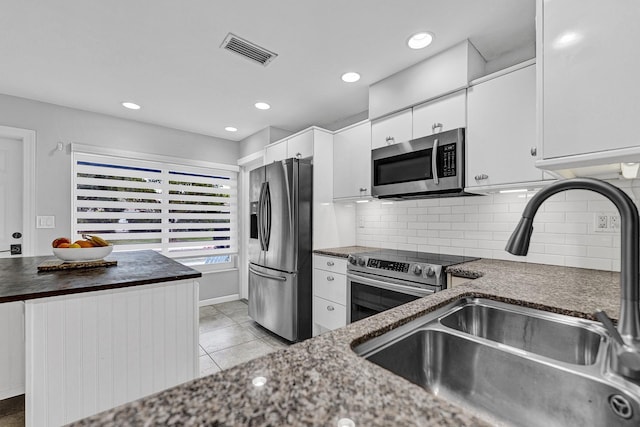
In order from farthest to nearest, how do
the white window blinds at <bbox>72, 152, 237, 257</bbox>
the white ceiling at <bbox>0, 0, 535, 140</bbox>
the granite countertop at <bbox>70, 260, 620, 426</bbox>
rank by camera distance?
the white window blinds at <bbox>72, 152, 237, 257</bbox> < the white ceiling at <bbox>0, 0, 535, 140</bbox> < the granite countertop at <bbox>70, 260, 620, 426</bbox>

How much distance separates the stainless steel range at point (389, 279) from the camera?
201 centimetres

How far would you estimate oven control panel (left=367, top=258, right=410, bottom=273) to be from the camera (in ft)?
7.05

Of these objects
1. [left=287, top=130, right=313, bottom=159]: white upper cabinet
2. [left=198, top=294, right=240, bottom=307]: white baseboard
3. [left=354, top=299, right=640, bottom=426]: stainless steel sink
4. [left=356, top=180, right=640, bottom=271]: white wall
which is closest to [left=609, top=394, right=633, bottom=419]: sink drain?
[left=354, top=299, right=640, bottom=426]: stainless steel sink

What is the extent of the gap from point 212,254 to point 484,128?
3730 mm

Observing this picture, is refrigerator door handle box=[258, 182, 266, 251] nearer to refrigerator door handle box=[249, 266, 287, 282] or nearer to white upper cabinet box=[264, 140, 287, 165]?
refrigerator door handle box=[249, 266, 287, 282]

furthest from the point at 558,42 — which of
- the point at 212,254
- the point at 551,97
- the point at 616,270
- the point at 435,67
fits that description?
the point at 212,254

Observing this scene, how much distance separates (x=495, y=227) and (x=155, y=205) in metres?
3.86

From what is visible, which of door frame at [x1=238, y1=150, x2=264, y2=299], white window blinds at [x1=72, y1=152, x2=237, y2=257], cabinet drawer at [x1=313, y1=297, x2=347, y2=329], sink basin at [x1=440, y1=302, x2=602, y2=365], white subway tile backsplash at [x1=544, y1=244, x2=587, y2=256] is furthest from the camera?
door frame at [x1=238, y1=150, x2=264, y2=299]

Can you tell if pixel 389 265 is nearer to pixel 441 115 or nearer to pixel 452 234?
pixel 452 234

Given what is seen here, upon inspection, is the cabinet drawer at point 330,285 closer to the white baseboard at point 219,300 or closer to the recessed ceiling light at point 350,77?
the recessed ceiling light at point 350,77

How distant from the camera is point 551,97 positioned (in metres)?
1.24

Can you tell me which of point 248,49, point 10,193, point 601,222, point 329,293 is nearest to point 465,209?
point 601,222

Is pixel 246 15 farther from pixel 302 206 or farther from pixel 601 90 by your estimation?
pixel 601 90

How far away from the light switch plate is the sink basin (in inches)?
152
